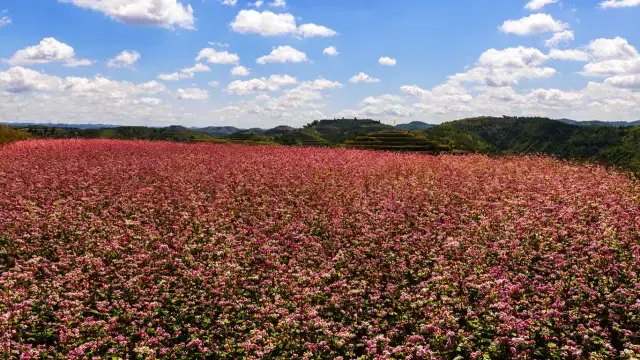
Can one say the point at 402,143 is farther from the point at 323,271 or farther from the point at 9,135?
the point at 323,271

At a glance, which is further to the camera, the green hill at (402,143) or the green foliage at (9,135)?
the green hill at (402,143)

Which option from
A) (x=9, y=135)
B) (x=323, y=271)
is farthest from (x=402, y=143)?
(x=323, y=271)

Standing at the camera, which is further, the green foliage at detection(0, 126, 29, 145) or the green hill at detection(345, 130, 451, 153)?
the green hill at detection(345, 130, 451, 153)

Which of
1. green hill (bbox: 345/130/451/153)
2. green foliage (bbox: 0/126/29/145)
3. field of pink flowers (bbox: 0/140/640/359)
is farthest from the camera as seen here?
green hill (bbox: 345/130/451/153)

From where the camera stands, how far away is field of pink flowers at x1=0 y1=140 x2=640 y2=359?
6.51 metres

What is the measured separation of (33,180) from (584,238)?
1956 centimetres

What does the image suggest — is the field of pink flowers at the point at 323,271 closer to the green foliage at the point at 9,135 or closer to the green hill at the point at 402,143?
the green foliage at the point at 9,135

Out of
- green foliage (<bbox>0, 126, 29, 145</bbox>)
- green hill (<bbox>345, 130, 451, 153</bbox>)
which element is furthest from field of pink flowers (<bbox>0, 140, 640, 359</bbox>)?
green hill (<bbox>345, 130, 451, 153</bbox>)

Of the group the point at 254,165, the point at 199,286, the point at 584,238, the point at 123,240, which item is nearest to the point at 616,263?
the point at 584,238

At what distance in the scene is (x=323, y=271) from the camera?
8.60 m

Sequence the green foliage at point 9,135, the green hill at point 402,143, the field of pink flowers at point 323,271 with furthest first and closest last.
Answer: the green hill at point 402,143
the green foliage at point 9,135
the field of pink flowers at point 323,271

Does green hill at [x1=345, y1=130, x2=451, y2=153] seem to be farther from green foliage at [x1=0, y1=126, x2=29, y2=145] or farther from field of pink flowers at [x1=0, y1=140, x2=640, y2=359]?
field of pink flowers at [x1=0, y1=140, x2=640, y2=359]

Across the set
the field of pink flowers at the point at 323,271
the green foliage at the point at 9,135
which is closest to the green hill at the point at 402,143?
the green foliage at the point at 9,135

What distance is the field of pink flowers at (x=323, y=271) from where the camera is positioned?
6.51 metres
